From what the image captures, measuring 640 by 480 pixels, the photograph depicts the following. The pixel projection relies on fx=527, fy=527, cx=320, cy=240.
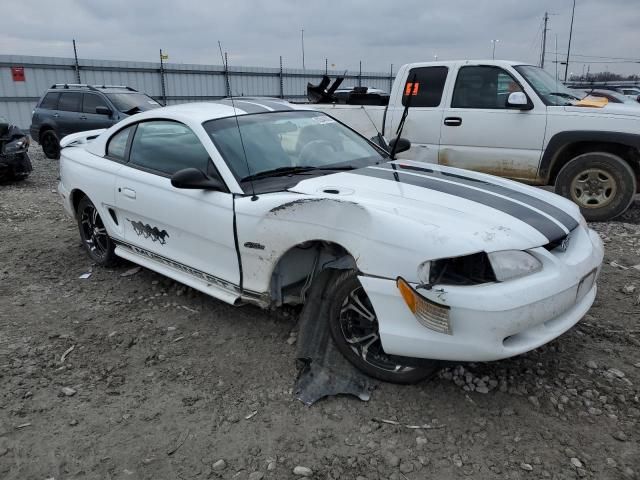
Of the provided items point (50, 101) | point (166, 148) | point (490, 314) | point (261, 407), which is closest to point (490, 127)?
point (166, 148)

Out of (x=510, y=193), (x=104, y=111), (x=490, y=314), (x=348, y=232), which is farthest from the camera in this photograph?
(x=104, y=111)

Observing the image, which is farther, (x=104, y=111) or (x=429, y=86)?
(x=104, y=111)

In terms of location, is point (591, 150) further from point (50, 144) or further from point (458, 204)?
point (50, 144)

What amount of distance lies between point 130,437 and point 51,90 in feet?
40.4

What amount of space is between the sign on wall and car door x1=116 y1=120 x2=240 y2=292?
1571 cm

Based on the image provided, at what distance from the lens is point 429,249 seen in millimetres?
2508

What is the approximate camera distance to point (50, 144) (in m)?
12.7

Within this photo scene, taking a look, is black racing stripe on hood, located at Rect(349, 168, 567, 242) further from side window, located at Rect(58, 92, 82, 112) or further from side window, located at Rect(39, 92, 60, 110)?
side window, located at Rect(39, 92, 60, 110)

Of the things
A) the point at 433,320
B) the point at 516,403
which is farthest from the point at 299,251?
the point at 516,403

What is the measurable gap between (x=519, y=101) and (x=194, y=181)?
174 inches

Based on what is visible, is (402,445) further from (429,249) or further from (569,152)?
(569,152)

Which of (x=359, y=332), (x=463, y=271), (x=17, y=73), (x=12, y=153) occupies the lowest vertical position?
(x=359, y=332)

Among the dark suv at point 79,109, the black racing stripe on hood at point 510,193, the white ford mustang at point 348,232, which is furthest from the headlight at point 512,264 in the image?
the dark suv at point 79,109

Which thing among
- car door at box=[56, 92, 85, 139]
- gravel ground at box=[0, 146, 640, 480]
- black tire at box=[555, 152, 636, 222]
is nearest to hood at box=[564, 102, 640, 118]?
black tire at box=[555, 152, 636, 222]
